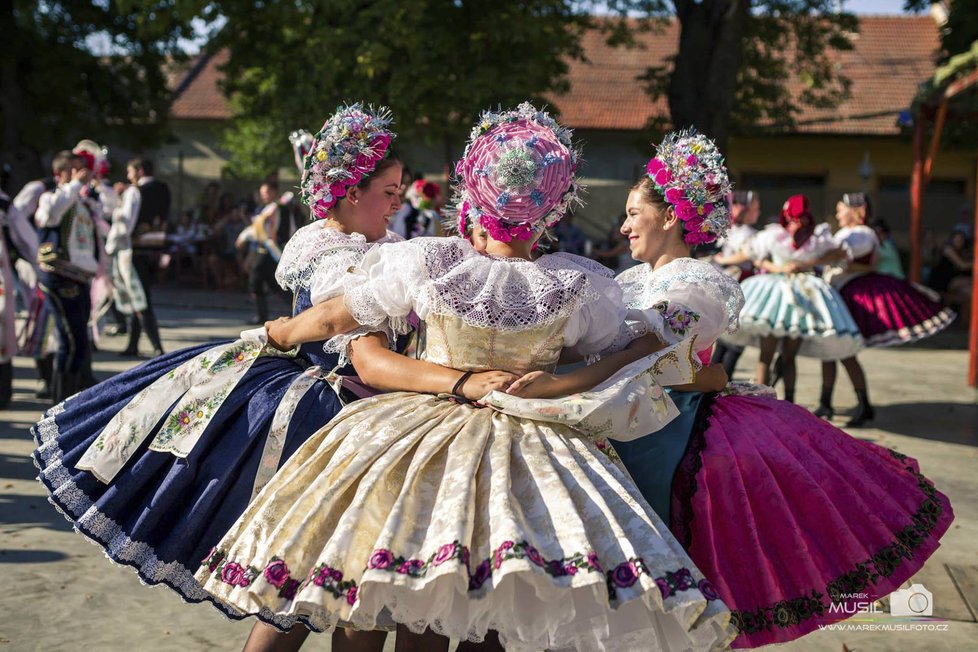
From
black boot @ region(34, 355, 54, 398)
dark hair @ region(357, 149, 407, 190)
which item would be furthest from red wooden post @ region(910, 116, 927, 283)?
dark hair @ region(357, 149, 407, 190)

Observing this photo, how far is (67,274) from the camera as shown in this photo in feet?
27.9

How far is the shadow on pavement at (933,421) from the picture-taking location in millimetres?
8625

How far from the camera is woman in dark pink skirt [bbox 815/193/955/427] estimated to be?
30.0 ft

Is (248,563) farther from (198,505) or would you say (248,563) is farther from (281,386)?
(281,386)

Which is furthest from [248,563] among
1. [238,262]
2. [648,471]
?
[238,262]

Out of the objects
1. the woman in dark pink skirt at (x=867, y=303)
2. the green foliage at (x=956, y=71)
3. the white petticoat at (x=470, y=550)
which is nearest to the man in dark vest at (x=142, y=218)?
the woman in dark pink skirt at (x=867, y=303)

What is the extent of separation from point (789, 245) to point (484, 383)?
258 inches

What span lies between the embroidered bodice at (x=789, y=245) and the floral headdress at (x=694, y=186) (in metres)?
5.21

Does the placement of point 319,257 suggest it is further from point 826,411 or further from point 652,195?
point 826,411

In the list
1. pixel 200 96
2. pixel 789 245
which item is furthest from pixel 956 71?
pixel 200 96

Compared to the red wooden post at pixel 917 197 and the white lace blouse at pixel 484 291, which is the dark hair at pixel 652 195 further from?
the red wooden post at pixel 917 197

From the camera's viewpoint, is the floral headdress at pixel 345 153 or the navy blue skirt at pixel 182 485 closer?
the navy blue skirt at pixel 182 485

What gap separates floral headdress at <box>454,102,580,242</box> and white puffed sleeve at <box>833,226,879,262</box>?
6.67 m

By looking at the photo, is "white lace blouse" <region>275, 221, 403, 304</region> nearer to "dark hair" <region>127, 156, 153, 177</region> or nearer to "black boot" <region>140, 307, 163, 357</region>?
"black boot" <region>140, 307, 163, 357</region>
